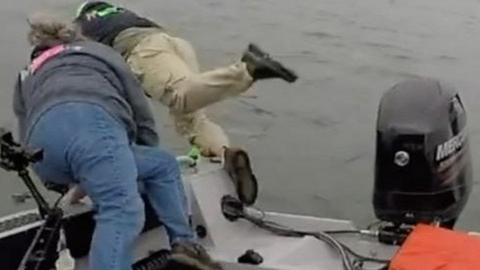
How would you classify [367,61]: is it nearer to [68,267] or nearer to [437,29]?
[437,29]

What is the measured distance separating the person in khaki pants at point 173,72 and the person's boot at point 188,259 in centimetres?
69

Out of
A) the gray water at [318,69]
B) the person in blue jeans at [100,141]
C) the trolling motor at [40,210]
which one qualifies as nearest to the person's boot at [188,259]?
the person in blue jeans at [100,141]

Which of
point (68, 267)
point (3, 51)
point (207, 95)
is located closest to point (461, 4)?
point (3, 51)

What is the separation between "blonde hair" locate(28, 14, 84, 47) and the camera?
3.52m

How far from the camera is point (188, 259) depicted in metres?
3.44

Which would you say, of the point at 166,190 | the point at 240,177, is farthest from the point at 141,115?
the point at 240,177

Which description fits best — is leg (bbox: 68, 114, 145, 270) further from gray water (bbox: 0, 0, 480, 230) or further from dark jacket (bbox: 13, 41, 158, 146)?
gray water (bbox: 0, 0, 480, 230)

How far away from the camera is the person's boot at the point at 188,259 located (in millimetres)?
3439

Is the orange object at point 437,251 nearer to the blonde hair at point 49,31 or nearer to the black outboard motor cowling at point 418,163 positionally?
the black outboard motor cowling at point 418,163

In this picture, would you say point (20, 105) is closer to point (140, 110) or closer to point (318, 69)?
point (140, 110)

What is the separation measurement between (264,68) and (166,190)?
71 centimetres

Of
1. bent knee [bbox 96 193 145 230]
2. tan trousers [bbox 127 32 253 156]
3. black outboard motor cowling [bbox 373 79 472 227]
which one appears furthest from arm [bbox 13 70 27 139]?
black outboard motor cowling [bbox 373 79 472 227]

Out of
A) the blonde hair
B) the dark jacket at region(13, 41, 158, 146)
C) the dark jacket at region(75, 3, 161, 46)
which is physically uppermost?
the blonde hair

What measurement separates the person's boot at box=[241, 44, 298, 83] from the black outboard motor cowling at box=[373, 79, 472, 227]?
0.33 meters
